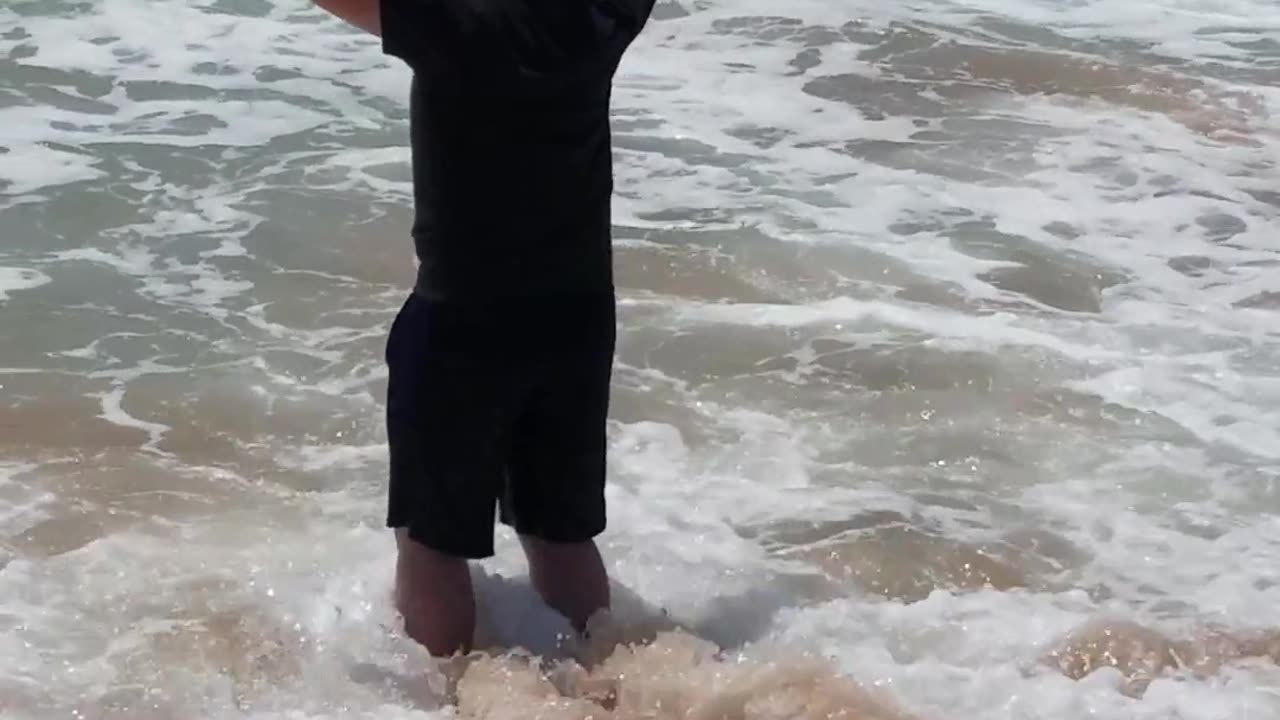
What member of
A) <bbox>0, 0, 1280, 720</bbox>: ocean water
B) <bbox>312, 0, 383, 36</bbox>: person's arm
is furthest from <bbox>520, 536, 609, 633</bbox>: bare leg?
<bbox>312, 0, 383, 36</bbox>: person's arm

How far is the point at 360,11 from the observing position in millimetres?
2445

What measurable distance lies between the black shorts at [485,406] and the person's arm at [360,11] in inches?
20.6

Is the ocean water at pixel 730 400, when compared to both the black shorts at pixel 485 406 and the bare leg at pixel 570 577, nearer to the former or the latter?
the bare leg at pixel 570 577

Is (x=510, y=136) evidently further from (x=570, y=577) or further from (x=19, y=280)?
(x=19, y=280)

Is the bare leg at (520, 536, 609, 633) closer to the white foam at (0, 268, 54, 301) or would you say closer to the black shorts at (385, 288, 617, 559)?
the black shorts at (385, 288, 617, 559)

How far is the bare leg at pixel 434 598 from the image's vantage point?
293 cm

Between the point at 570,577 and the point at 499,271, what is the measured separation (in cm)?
82

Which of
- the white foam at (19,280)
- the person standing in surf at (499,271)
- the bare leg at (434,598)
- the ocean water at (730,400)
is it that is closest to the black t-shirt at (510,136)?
the person standing in surf at (499,271)

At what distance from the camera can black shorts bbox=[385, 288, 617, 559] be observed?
8.83 ft

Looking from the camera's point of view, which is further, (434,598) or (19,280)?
(19,280)

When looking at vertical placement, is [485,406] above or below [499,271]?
below

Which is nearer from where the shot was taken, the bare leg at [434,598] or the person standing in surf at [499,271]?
the person standing in surf at [499,271]

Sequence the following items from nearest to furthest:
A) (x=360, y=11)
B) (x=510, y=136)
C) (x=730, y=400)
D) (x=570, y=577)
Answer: (x=360, y=11), (x=510, y=136), (x=570, y=577), (x=730, y=400)

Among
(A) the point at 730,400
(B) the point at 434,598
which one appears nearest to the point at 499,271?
(B) the point at 434,598
